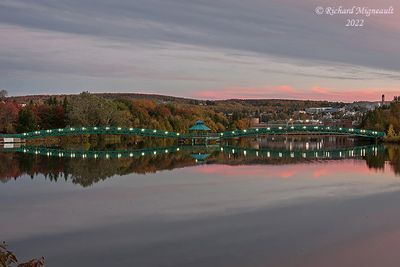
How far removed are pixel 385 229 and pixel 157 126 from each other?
56893 mm

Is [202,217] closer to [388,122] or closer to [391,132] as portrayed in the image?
[391,132]

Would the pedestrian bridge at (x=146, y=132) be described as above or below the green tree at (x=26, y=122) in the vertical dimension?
below

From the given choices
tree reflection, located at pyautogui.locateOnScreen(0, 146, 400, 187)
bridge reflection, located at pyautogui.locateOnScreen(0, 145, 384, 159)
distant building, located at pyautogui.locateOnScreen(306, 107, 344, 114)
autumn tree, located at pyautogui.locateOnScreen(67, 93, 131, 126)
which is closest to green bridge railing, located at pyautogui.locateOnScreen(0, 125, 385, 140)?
autumn tree, located at pyautogui.locateOnScreen(67, 93, 131, 126)

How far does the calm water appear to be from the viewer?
10703 mm

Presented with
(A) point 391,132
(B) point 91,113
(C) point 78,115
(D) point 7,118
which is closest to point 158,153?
(C) point 78,115

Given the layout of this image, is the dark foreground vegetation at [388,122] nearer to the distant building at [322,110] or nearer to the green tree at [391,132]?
the green tree at [391,132]

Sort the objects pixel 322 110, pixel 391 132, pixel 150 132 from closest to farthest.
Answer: pixel 150 132, pixel 391 132, pixel 322 110

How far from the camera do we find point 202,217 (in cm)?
1441

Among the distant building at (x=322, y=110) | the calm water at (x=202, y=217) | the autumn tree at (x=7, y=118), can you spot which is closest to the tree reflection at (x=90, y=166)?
the calm water at (x=202, y=217)

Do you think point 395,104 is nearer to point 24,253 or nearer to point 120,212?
point 120,212

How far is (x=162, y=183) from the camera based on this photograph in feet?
73.1

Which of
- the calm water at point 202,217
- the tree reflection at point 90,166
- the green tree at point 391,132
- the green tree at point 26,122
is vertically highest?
the green tree at point 26,122

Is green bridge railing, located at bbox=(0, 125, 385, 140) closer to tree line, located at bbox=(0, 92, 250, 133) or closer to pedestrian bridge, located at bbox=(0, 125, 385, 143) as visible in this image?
pedestrian bridge, located at bbox=(0, 125, 385, 143)

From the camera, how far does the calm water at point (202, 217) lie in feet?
35.1
